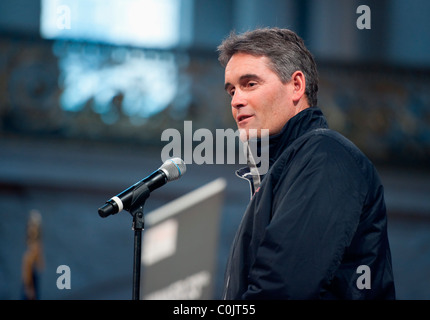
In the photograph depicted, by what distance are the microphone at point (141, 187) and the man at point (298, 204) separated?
31 centimetres

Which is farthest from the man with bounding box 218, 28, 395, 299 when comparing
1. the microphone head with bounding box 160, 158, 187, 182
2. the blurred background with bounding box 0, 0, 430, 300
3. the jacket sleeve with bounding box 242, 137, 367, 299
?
the blurred background with bounding box 0, 0, 430, 300

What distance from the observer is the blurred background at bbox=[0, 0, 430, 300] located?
266 inches

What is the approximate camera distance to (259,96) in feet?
7.50

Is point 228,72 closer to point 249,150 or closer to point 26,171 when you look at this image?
point 249,150

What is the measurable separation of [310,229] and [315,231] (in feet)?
0.05

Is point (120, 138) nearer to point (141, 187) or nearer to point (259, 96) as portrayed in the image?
point (141, 187)

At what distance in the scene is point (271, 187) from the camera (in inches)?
79.9

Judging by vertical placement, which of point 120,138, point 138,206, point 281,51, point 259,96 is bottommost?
point 120,138

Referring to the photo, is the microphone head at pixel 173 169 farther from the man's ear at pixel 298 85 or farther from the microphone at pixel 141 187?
the man's ear at pixel 298 85

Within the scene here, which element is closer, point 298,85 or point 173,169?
point 298,85

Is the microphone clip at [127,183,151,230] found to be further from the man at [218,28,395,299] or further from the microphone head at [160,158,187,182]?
the man at [218,28,395,299]

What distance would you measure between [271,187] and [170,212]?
2850 mm

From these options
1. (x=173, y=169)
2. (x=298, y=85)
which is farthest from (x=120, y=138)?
(x=298, y=85)

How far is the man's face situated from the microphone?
Answer: 1.05 ft
